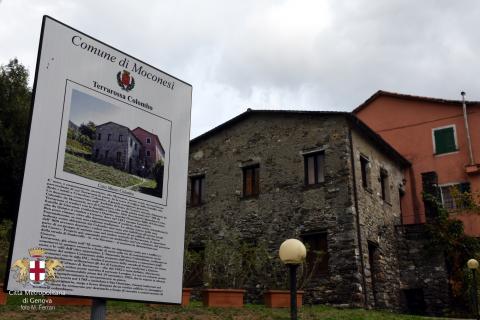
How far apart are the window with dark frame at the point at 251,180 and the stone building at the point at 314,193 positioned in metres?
0.04

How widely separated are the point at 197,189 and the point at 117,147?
14.5m

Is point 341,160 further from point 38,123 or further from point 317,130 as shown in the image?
point 38,123

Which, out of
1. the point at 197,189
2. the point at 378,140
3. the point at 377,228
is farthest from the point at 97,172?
the point at 197,189


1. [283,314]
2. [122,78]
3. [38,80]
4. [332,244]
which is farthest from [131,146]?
[332,244]

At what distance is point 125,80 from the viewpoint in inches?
200

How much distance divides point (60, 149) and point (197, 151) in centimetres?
1516

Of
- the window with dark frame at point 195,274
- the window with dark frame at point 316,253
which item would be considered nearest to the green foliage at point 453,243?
the window with dark frame at point 316,253

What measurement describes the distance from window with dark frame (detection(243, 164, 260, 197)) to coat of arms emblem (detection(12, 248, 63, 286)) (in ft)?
44.5

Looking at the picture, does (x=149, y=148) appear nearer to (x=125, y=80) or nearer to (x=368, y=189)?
(x=125, y=80)

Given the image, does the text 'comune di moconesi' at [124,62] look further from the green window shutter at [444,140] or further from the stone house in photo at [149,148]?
the green window shutter at [444,140]

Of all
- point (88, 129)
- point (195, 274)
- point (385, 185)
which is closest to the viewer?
point (88, 129)

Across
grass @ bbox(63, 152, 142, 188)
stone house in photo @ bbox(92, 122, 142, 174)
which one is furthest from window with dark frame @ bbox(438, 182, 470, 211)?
grass @ bbox(63, 152, 142, 188)

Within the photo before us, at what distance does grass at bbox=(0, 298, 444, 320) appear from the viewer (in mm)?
9430

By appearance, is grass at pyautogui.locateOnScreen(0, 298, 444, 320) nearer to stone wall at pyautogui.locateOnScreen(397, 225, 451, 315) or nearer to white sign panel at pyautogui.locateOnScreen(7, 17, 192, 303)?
stone wall at pyautogui.locateOnScreen(397, 225, 451, 315)
